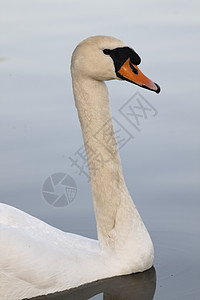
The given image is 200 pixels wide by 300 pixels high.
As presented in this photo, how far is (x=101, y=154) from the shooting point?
23.0 ft

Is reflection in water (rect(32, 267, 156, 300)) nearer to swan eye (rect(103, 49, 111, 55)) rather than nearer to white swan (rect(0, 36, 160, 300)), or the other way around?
white swan (rect(0, 36, 160, 300))

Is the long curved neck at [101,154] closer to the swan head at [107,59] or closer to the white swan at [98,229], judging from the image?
the white swan at [98,229]

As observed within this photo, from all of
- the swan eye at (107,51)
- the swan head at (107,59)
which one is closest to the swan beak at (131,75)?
the swan head at (107,59)

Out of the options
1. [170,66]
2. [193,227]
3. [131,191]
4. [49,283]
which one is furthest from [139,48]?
[49,283]

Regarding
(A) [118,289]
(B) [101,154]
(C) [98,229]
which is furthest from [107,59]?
(A) [118,289]

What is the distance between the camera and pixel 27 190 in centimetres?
835

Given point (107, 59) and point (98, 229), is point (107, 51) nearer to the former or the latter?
point (107, 59)

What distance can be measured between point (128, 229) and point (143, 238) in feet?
0.44

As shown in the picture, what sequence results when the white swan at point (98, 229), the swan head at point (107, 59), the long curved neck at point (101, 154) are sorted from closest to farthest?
1. the white swan at point (98, 229)
2. the swan head at point (107, 59)
3. the long curved neck at point (101, 154)

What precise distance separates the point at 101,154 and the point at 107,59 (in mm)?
753

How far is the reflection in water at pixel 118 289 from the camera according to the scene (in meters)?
6.51

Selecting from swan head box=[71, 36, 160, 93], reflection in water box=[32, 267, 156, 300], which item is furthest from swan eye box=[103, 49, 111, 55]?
reflection in water box=[32, 267, 156, 300]

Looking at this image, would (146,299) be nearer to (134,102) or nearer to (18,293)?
(18,293)

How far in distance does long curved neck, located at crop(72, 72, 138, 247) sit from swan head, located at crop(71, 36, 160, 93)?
0.38 feet
